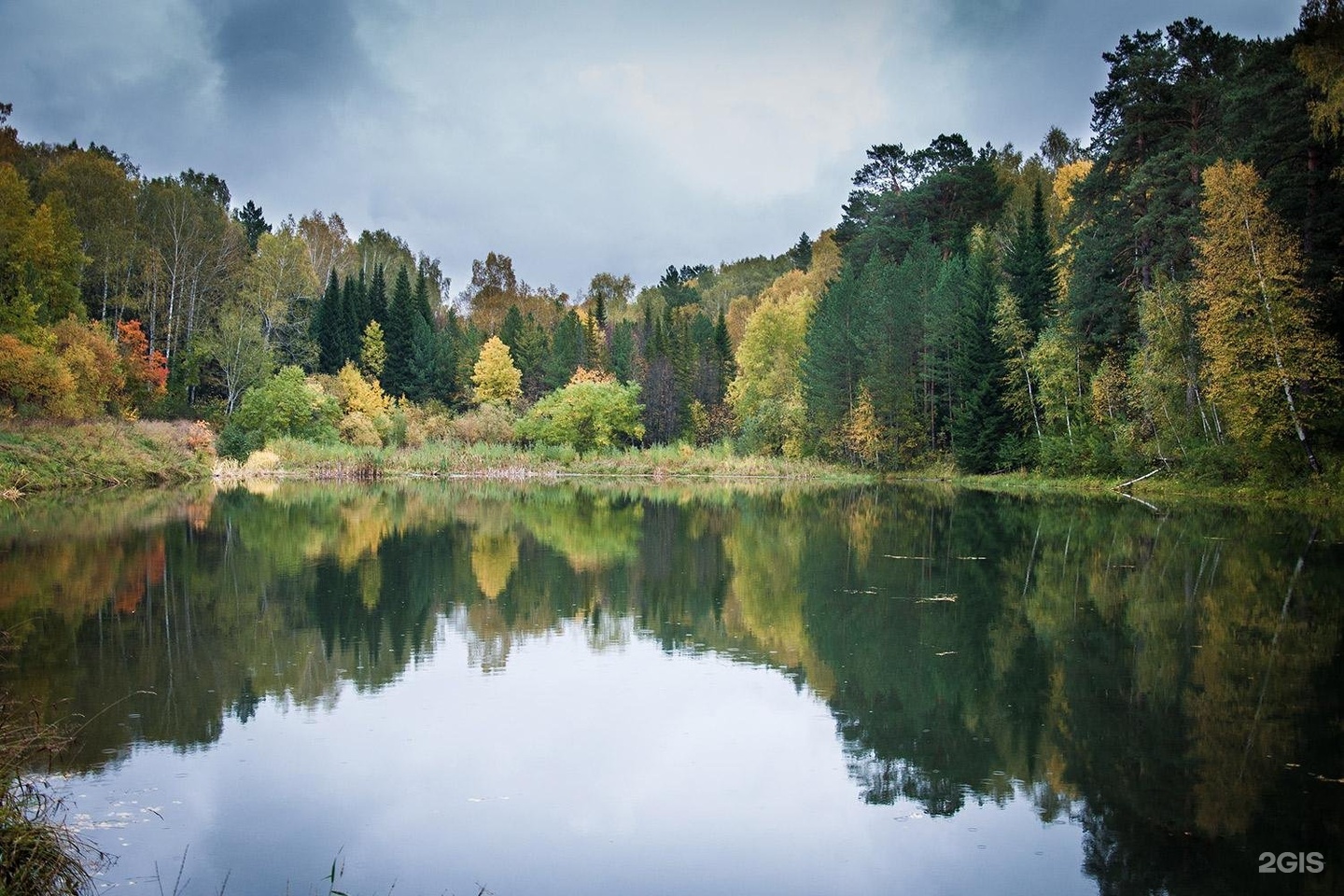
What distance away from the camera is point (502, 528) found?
23.6 metres

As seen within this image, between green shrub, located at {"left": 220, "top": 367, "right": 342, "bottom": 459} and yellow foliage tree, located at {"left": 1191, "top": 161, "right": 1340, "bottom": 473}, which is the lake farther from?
green shrub, located at {"left": 220, "top": 367, "right": 342, "bottom": 459}

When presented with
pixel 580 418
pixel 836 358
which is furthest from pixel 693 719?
A: pixel 580 418

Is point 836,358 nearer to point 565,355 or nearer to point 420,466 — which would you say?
point 420,466

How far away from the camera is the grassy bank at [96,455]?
31.9 meters

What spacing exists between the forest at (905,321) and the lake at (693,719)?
13.0 meters

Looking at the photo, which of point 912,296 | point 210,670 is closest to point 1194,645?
point 210,670

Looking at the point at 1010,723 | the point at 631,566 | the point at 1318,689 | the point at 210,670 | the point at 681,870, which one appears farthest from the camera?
the point at 631,566

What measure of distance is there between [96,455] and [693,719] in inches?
1378

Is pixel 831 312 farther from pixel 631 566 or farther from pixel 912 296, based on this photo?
pixel 631 566

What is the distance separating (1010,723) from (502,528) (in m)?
17.0

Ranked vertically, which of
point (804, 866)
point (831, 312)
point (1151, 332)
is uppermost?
point (831, 312)

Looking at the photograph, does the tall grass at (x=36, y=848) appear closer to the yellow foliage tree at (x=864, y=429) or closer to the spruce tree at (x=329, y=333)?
the yellow foliage tree at (x=864, y=429)

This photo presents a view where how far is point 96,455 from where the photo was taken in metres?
35.7

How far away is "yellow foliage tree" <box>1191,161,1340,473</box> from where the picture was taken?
2578 cm
